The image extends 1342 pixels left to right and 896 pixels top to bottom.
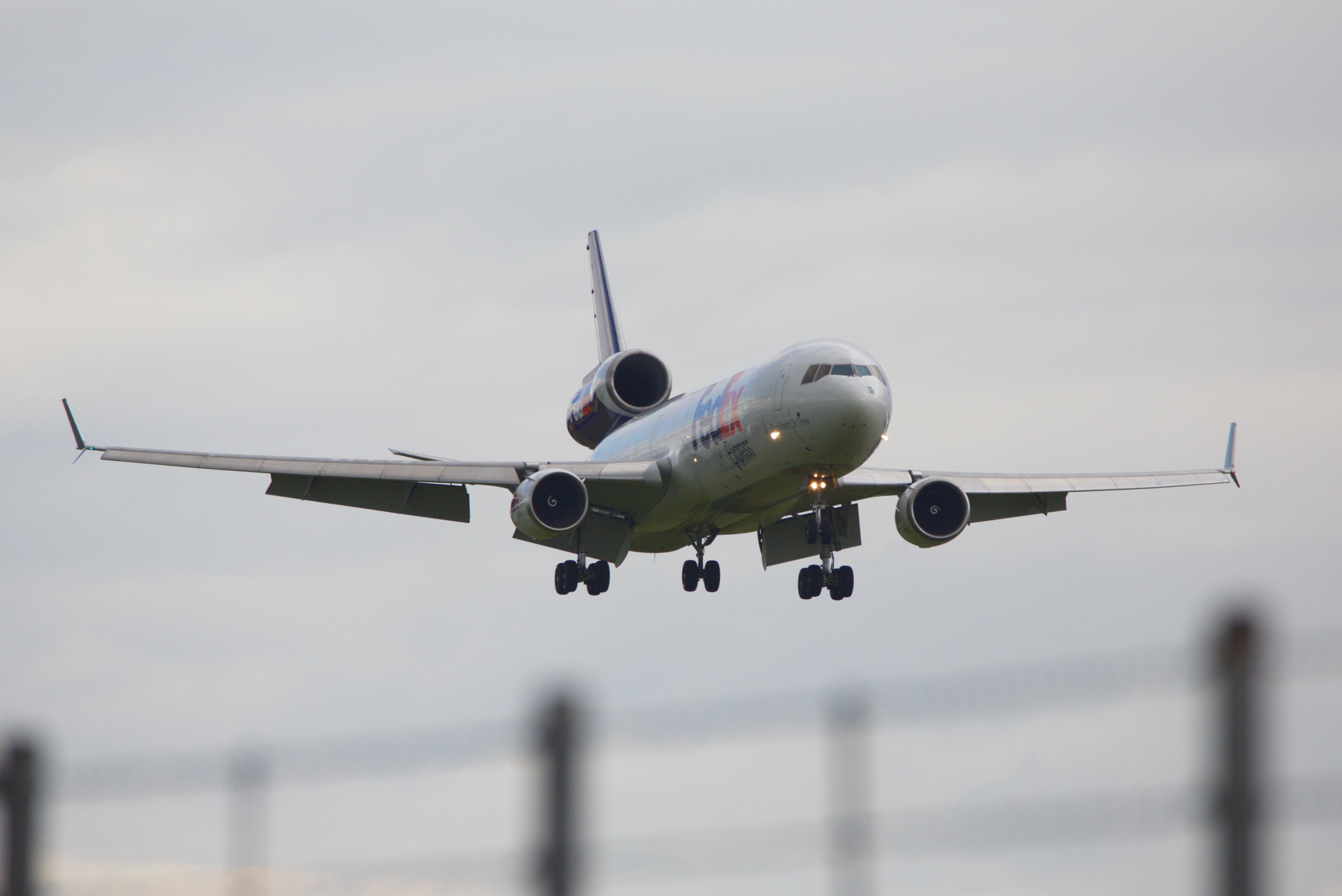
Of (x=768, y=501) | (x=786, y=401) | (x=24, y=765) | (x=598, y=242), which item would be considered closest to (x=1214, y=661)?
(x=24, y=765)

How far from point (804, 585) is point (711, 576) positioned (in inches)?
123

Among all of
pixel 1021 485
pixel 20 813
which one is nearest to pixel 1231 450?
pixel 1021 485

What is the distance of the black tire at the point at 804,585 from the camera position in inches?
1501

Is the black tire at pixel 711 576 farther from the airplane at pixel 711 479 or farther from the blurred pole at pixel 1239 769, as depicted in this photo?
the blurred pole at pixel 1239 769

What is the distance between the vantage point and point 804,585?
125 ft

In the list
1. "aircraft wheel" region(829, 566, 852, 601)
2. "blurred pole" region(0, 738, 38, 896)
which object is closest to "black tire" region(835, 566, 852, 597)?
"aircraft wheel" region(829, 566, 852, 601)

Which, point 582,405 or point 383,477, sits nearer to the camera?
point 383,477

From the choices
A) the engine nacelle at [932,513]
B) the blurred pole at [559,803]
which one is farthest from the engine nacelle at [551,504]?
the blurred pole at [559,803]

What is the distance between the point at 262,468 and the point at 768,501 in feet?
41.6

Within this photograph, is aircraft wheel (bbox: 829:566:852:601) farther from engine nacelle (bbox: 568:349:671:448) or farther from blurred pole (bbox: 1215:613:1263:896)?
blurred pole (bbox: 1215:613:1263:896)

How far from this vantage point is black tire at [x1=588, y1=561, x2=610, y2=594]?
1574 inches

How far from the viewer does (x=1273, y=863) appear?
517cm

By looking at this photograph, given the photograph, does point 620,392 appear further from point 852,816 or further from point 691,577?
point 852,816

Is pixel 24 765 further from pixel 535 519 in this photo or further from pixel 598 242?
pixel 598 242
